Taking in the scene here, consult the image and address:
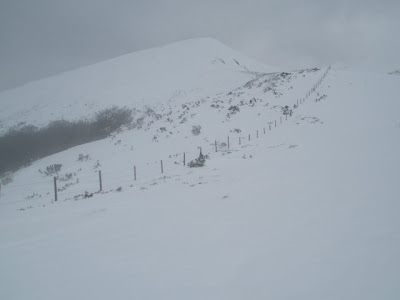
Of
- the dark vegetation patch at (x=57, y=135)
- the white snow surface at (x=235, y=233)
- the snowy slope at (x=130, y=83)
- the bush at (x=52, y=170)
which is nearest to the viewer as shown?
the white snow surface at (x=235, y=233)

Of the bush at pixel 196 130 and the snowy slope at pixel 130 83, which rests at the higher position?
the snowy slope at pixel 130 83

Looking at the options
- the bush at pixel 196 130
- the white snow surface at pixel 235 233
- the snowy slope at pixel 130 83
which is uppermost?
the snowy slope at pixel 130 83

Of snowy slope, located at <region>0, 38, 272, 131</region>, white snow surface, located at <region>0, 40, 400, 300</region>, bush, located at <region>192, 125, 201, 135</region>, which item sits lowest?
white snow surface, located at <region>0, 40, 400, 300</region>

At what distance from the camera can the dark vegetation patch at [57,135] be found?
3891 cm

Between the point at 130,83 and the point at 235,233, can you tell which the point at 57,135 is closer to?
the point at 130,83

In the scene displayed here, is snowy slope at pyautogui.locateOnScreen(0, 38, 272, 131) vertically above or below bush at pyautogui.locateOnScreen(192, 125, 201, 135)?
above

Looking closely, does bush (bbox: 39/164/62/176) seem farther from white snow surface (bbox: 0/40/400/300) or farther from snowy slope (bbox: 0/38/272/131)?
snowy slope (bbox: 0/38/272/131)

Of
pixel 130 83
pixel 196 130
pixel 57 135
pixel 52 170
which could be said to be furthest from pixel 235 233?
pixel 130 83

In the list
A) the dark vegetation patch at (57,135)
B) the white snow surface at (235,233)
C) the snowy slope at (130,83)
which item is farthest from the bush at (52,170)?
the snowy slope at (130,83)

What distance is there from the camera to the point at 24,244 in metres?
6.24

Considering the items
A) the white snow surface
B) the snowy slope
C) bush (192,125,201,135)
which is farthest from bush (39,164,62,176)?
the snowy slope

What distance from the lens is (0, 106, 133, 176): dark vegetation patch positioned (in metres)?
38.9

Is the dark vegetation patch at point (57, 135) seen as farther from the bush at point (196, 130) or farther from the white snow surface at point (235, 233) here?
the white snow surface at point (235, 233)

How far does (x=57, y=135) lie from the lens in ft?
142
